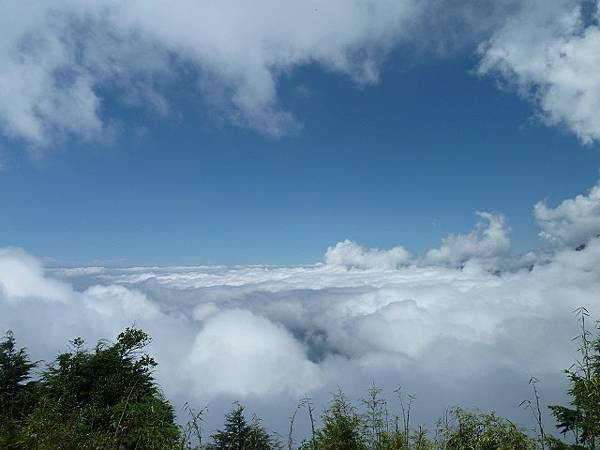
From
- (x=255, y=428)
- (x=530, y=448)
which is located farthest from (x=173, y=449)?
(x=530, y=448)

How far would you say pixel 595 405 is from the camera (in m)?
4.88

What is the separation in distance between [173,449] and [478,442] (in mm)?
4639

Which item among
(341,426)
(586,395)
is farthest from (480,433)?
(341,426)

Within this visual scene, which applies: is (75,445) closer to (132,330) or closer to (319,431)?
(319,431)

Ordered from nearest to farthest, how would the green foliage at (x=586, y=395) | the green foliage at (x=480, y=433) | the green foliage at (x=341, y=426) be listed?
the green foliage at (x=586, y=395), the green foliage at (x=480, y=433), the green foliage at (x=341, y=426)

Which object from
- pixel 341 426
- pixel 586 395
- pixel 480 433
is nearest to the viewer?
pixel 586 395

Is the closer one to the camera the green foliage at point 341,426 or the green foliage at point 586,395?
the green foliage at point 586,395

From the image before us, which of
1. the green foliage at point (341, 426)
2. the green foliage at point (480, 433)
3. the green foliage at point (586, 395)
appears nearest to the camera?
the green foliage at point (586, 395)

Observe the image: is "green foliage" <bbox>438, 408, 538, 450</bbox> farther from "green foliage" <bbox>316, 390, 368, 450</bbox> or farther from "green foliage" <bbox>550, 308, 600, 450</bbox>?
"green foliage" <bbox>316, 390, 368, 450</bbox>

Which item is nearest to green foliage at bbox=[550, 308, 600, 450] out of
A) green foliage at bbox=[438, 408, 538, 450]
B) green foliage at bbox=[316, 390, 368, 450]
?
green foliage at bbox=[438, 408, 538, 450]

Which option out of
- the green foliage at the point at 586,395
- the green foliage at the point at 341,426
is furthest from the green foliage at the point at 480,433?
the green foliage at the point at 341,426

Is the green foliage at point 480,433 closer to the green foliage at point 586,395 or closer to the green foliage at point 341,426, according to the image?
the green foliage at point 586,395

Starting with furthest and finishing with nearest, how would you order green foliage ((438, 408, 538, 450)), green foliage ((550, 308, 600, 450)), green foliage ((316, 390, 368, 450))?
green foliage ((316, 390, 368, 450)) < green foliage ((438, 408, 538, 450)) < green foliage ((550, 308, 600, 450))

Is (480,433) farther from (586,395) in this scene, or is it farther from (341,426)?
(341,426)
